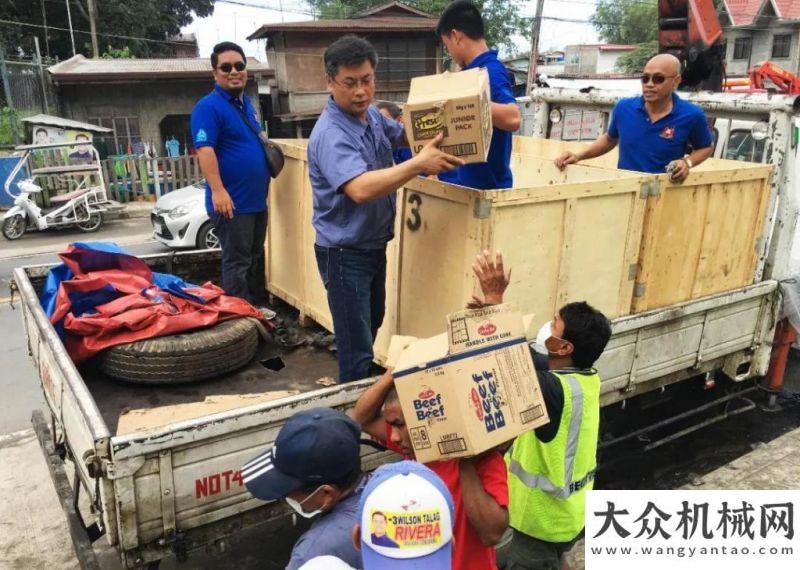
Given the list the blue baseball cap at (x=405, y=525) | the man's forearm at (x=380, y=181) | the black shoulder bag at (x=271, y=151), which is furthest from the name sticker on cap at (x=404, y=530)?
the black shoulder bag at (x=271, y=151)

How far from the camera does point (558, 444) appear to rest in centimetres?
237

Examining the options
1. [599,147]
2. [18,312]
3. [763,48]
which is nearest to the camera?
[599,147]

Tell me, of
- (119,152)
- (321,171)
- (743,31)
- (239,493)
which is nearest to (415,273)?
(321,171)

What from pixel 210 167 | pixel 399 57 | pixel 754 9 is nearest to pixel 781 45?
pixel 754 9

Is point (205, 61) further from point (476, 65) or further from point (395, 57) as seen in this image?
point (476, 65)

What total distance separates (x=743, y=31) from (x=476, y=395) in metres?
34.7

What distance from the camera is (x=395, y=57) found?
2539 cm

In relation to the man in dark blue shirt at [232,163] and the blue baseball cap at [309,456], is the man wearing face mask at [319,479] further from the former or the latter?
the man in dark blue shirt at [232,163]

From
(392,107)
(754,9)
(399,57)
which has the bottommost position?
(392,107)

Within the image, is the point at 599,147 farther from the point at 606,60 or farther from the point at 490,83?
the point at 606,60

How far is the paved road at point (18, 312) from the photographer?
5.32 m

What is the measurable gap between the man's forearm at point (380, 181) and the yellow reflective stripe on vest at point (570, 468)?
3.18ft

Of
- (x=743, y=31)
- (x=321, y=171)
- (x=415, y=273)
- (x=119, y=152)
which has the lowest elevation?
(x=119, y=152)

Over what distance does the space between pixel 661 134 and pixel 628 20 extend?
61171mm
